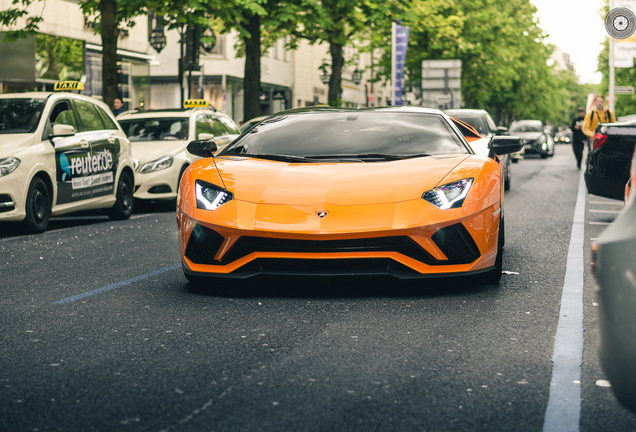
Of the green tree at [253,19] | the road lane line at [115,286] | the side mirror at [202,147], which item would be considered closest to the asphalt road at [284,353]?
the road lane line at [115,286]

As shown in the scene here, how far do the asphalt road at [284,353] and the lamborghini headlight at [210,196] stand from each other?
580 millimetres

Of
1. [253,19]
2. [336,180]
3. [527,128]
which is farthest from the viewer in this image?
[527,128]

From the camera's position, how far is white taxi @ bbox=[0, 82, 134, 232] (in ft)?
35.3

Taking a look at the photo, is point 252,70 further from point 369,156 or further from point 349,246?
point 349,246

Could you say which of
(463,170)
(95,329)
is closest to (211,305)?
(95,329)

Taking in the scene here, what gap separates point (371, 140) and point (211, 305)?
1.84 meters

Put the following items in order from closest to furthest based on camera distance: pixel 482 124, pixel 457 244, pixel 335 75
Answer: pixel 457 244, pixel 482 124, pixel 335 75

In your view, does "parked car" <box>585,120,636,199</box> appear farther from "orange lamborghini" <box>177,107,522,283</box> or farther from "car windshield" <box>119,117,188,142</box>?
"car windshield" <box>119,117,188,142</box>

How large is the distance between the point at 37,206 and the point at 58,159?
685 mm

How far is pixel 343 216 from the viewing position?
598 centimetres

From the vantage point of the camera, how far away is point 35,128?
1142cm

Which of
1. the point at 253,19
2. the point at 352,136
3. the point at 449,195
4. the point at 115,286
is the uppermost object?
the point at 253,19

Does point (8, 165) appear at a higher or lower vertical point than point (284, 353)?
higher

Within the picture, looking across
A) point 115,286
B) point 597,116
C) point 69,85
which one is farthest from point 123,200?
point 597,116
